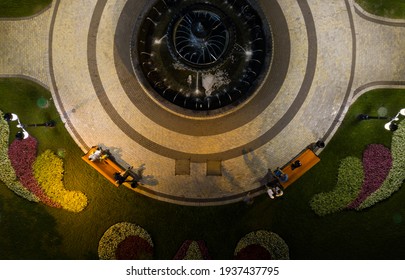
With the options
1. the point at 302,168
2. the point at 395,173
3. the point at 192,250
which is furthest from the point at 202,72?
the point at 395,173

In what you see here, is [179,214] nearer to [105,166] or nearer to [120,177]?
[120,177]

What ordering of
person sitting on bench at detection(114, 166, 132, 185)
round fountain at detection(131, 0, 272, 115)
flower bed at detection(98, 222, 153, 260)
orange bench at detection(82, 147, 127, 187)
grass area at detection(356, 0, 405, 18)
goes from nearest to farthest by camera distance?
person sitting on bench at detection(114, 166, 132, 185) < orange bench at detection(82, 147, 127, 187) < round fountain at detection(131, 0, 272, 115) < flower bed at detection(98, 222, 153, 260) < grass area at detection(356, 0, 405, 18)

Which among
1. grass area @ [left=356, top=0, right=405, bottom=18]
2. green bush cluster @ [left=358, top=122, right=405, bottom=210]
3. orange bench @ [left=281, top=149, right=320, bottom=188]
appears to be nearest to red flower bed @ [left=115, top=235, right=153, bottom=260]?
orange bench @ [left=281, top=149, right=320, bottom=188]

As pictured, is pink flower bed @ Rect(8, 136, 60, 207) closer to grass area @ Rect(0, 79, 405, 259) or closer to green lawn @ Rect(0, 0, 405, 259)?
green lawn @ Rect(0, 0, 405, 259)

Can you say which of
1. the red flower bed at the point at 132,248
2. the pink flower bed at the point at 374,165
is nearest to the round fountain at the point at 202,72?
the pink flower bed at the point at 374,165

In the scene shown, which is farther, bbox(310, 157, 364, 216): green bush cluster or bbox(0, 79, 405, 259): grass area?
bbox(0, 79, 405, 259): grass area

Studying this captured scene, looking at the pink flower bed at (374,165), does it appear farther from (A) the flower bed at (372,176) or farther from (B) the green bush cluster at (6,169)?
(B) the green bush cluster at (6,169)
